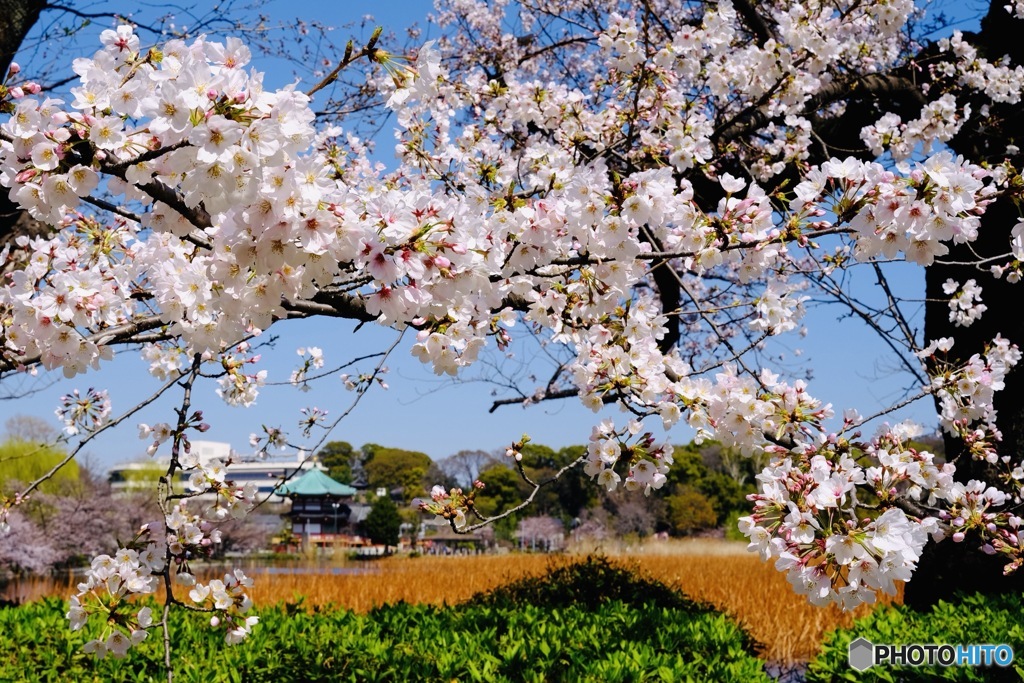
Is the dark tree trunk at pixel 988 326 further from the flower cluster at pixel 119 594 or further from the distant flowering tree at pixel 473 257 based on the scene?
the flower cluster at pixel 119 594

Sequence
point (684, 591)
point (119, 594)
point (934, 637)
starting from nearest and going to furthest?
point (119, 594)
point (934, 637)
point (684, 591)

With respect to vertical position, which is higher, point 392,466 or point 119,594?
point 119,594

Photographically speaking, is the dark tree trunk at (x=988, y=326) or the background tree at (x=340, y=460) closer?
the dark tree trunk at (x=988, y=326)

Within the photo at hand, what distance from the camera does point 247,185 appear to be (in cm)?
127

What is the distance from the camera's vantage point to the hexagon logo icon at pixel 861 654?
3797 millimetres

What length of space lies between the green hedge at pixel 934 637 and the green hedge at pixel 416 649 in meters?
0.49

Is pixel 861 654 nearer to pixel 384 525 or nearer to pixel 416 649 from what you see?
pixel 416 649

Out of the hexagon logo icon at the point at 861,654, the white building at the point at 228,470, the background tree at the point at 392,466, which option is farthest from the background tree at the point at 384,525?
the hexagon logo icon at the point at 861,654

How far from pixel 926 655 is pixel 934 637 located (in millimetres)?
155

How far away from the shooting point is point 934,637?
12.7ft

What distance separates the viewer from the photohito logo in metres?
3.58

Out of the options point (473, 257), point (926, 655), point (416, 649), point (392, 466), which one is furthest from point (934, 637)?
point (392, 466)

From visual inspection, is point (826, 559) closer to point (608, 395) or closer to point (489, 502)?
point (608, 395)

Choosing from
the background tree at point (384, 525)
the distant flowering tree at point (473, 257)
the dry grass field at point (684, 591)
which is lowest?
Result: the background tree at point (384, 525)
